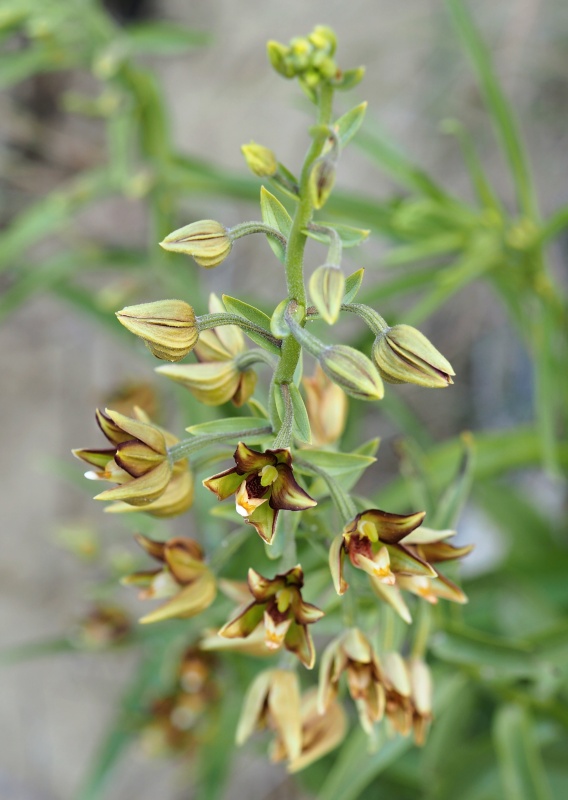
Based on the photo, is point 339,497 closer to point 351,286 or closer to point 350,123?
point 351,286

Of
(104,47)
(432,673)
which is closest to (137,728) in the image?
(432,673)

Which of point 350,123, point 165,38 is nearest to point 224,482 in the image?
point 350,123

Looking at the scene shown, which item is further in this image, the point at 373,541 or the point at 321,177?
the point at 373,541

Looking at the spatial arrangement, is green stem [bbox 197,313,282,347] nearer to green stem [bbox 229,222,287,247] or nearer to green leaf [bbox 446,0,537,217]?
green stem [bbox 229,222,287,247]

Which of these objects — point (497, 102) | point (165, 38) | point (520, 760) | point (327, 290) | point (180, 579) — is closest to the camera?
point (327, 290)

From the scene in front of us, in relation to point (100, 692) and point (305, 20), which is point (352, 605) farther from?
point (305, 20)

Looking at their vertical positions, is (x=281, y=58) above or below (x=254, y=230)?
above
